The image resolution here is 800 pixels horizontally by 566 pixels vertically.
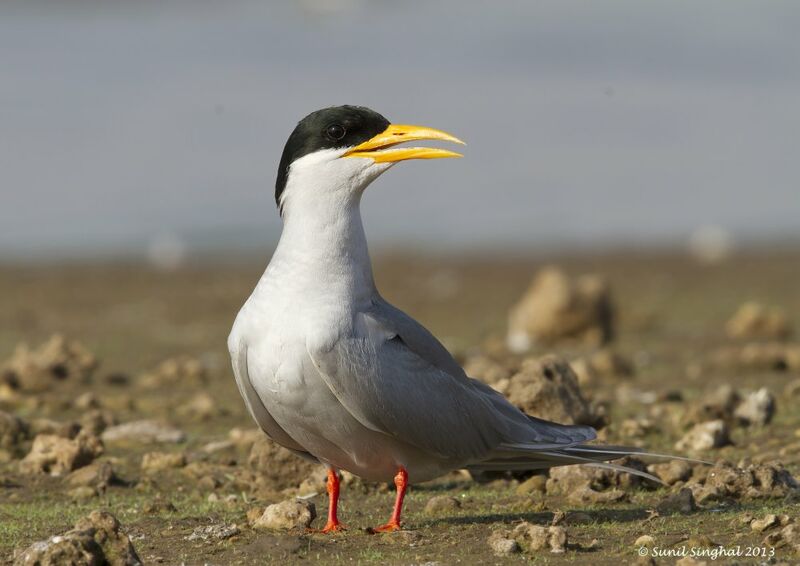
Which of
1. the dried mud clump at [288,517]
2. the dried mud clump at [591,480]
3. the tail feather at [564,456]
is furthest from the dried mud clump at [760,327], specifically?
the dried mud clump at [288,517]

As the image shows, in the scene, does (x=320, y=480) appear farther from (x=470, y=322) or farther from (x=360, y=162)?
(x=470, y=322)

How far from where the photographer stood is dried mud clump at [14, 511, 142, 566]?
4883 mm

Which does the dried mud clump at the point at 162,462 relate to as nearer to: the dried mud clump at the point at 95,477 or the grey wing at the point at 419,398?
the dried mud clump at the point at 95,477

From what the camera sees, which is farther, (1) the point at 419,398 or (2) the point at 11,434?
(2) the point at 11,434

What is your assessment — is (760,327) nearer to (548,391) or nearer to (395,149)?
(548,391)

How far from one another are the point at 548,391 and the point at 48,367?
4639 mm

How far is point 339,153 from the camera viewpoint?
235 inches

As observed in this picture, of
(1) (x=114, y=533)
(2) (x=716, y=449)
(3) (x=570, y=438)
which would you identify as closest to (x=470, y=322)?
(2) (x=716, y=449)

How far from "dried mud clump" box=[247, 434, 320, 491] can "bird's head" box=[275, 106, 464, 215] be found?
1489 mm

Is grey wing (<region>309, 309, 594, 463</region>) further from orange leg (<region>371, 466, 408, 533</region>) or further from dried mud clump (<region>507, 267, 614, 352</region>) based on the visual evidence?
dried mud clump (<region>507, 267, 614, 352</region>)

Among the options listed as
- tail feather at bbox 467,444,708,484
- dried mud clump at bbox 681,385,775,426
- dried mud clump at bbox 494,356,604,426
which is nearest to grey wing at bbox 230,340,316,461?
tail feather at bbox 467,444,708,484

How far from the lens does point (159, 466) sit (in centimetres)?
761

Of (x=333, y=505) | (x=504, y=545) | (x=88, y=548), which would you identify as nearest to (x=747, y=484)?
(x=504, y=545)

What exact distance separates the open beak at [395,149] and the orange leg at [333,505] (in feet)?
4.40
